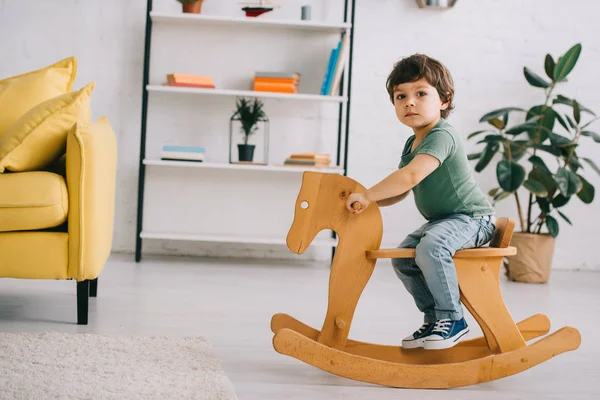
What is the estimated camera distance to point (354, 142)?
12.7 ft

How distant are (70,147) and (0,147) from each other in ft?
0.82

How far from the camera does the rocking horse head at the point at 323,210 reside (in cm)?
174

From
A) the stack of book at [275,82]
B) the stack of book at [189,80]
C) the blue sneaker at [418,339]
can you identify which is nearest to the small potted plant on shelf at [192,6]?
the stack of book at [189,80]

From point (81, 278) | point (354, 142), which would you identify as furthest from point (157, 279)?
point (354, 142)

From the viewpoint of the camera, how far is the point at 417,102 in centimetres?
180

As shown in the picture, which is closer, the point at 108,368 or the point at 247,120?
the point at 108,368

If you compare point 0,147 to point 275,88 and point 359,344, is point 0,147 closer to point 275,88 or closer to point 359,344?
point 359,344

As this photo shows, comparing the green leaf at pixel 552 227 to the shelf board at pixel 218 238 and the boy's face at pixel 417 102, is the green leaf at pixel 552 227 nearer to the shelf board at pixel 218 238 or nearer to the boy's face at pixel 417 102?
the shelf board at pixel 218 238

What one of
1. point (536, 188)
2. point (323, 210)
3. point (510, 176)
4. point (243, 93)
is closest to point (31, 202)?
point (323, 210)

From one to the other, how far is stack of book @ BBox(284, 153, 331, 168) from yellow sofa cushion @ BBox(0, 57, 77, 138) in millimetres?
1276

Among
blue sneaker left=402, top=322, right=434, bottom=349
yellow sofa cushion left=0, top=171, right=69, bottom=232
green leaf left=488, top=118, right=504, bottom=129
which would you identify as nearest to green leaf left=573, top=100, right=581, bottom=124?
green leaf left=488, top=118, right=504, bottom=129

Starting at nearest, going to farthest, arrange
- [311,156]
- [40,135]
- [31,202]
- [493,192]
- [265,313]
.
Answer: [31,202]
[40,135]
[265,313]
[311,156]
[493,192]

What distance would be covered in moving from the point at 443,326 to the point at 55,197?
1.09m

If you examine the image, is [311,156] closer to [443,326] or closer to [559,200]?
[559,200]
